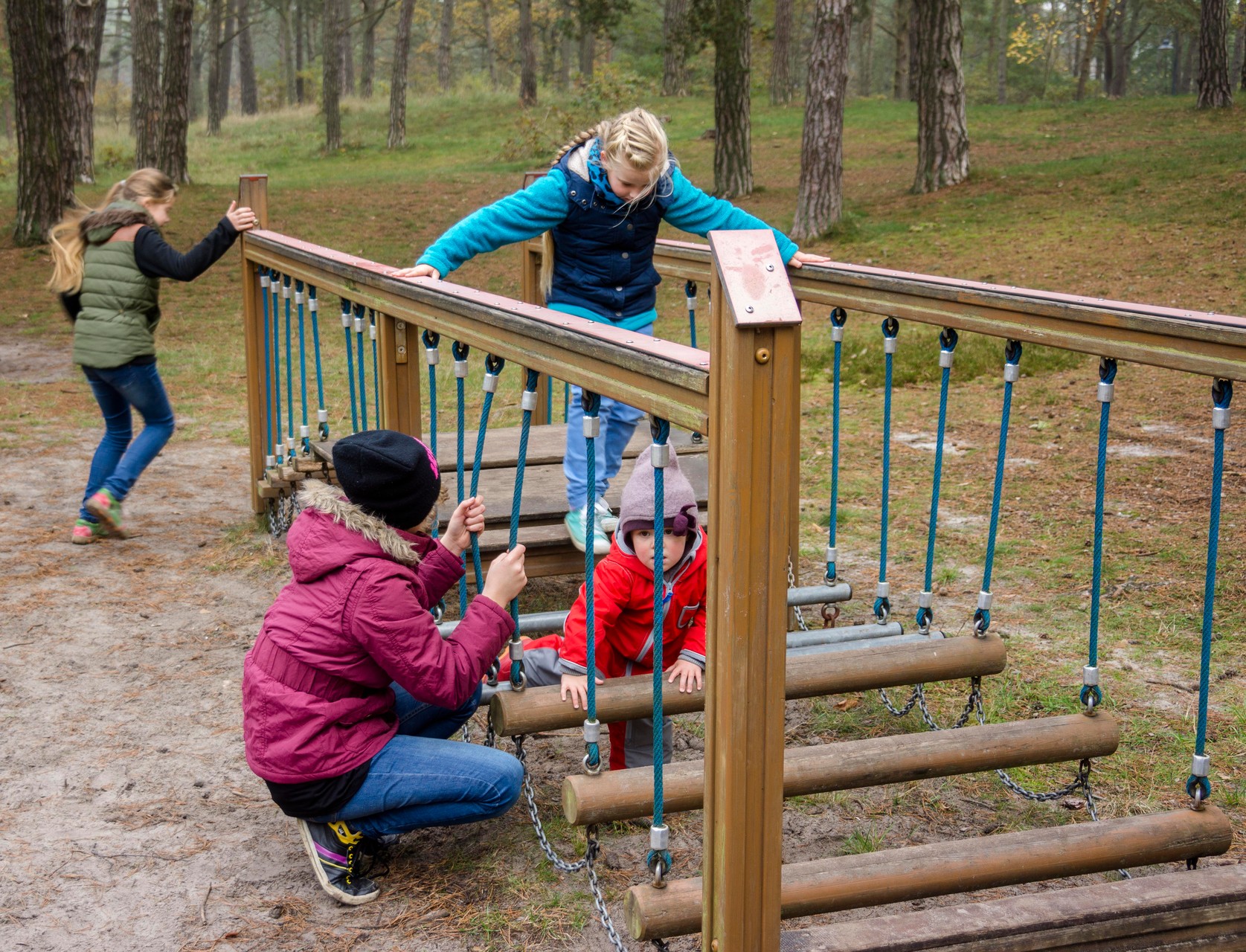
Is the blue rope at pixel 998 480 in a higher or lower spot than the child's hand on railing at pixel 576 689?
higher

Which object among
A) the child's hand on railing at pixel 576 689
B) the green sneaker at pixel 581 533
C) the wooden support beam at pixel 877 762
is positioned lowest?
the wooden support beam at pixel 877 762

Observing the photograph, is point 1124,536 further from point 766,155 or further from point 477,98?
point 477,98

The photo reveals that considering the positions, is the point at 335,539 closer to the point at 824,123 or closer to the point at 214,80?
the point at 824,123

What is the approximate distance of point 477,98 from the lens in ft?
106

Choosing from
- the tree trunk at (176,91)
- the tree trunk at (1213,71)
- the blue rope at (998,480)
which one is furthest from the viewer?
the tree trunk at (1213,71)

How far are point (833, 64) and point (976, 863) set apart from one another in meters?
11.5

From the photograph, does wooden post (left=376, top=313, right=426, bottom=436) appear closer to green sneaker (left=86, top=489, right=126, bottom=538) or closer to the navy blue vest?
the navy blue vest

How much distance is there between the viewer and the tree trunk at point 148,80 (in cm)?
1761

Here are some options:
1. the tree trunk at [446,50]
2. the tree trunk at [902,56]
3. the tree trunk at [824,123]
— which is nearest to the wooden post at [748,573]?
the tree trunk at [824,123]

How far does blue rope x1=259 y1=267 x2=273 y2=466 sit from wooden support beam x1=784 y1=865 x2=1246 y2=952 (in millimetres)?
4306

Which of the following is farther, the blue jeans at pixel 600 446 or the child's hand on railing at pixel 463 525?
the blue jeans at pixel 600 446

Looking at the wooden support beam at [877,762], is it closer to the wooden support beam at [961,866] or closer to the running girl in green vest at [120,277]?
the wooden support beam at [961,866]

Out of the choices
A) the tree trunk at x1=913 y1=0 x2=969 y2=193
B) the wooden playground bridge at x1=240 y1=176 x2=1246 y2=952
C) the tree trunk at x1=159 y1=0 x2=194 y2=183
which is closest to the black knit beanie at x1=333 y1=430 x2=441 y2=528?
the wooden playground bridge at x1=240 y1=176 x2=1246 y2=952

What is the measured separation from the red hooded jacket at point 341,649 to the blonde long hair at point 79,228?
3372 millimetres
